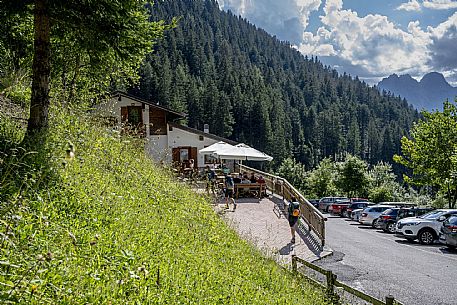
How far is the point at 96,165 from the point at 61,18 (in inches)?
111

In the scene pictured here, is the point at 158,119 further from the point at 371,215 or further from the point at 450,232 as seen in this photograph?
the point at 450,232

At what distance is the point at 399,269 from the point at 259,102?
91222mm

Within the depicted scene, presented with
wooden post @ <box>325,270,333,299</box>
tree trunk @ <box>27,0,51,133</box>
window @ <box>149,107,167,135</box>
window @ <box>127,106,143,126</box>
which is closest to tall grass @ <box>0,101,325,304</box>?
wooden post @ <box>325,270,333,299</box>

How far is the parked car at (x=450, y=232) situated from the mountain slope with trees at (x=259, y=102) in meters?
38.7

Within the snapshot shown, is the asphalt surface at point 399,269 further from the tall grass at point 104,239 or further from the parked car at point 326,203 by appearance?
the parked car at point 326,203

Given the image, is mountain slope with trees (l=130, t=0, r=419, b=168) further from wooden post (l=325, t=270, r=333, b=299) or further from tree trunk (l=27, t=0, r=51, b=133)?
wooden post (l=325, t=270, r=333, b=299)

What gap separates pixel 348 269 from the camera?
10.6m

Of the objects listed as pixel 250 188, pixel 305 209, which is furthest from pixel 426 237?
pixel 250 188

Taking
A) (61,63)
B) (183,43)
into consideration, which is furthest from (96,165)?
(183,43)

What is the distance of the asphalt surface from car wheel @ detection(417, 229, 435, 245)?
1.18 ft

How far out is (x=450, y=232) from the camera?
13945mm

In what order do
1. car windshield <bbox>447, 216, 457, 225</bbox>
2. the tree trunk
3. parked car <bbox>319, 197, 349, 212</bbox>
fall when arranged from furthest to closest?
1. parked car <bbox>319, 197, 349, 212</bbox>
2. car windshield <bbox>447, 216, 457, 225</bbox>
3. the tree trunk

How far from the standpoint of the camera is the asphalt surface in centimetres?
849

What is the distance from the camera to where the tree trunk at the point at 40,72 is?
600 cm
